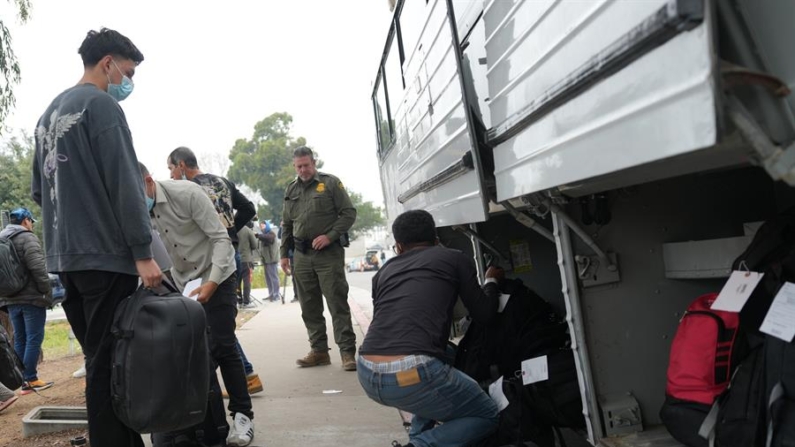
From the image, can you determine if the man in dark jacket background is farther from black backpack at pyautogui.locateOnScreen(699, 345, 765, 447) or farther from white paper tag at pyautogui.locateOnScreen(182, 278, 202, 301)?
black backpack at pyautogui.locateOnScreen(699, 345, 765, 447)

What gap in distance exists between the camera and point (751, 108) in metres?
1.42

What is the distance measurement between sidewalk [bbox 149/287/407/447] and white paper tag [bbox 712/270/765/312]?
234cm

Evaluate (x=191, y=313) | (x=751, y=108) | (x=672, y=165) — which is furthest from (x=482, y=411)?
(x=751, y=108)

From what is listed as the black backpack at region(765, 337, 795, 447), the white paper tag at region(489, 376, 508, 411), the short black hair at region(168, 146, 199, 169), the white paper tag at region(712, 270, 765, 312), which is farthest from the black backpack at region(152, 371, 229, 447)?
the black backpack at region(765, 337, 795, 447)

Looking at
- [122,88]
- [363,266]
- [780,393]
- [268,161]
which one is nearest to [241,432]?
[122,88]

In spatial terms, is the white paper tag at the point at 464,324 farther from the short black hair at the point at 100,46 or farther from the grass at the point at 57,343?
the grass at the point at 57,343

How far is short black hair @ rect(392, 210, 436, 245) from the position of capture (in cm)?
371

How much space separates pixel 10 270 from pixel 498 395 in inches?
172

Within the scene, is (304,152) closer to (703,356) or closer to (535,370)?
(535,370)

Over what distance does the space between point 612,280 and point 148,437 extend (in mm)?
3144

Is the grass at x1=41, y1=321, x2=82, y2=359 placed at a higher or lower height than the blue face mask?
lower

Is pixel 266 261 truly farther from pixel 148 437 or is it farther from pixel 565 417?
pixel 565 417

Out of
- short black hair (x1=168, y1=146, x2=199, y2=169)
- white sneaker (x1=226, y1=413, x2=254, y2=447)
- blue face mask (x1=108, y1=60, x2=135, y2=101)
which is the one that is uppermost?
short black hair (x1=168, y1=146, x2=199, y2=169)

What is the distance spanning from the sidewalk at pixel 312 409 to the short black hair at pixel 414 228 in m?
1.26
